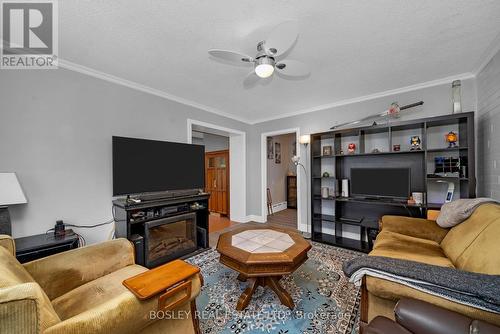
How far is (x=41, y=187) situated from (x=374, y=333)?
3.09 m

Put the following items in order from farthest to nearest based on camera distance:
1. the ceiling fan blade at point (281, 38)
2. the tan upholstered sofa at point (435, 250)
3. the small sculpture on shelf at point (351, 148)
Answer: the small sculpture on shelf at point (351, 148) < the ceiling fan blade at point (281, 38) < the tan upholstered sofa at point (435, 250)

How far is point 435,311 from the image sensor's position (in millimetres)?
916

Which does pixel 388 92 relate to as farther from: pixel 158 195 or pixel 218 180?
pixel 218 180

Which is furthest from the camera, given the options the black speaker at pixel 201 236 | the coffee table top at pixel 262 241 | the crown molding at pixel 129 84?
the black speaker at pixel 201 236

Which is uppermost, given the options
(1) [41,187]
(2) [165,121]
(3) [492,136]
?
(2) [165,121]

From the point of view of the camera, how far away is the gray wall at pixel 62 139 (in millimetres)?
2045

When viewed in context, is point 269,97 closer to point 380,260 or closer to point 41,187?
point 380,260

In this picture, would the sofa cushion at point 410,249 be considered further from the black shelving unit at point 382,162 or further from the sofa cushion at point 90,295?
the sofa cushion at point 90,295

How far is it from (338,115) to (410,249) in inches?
100

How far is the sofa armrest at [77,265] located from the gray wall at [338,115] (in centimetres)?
335

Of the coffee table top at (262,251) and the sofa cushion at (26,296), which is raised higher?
the sofa cushion at (26,296)

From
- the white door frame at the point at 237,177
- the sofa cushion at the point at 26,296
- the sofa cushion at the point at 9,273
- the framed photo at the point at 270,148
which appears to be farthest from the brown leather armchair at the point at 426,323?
the framed photo at the point at 270,148

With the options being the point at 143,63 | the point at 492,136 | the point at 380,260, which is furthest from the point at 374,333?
the point at 143,63

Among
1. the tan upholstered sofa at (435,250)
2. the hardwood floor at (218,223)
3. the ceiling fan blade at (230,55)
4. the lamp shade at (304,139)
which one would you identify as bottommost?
the hardwood floor at (218,223)
